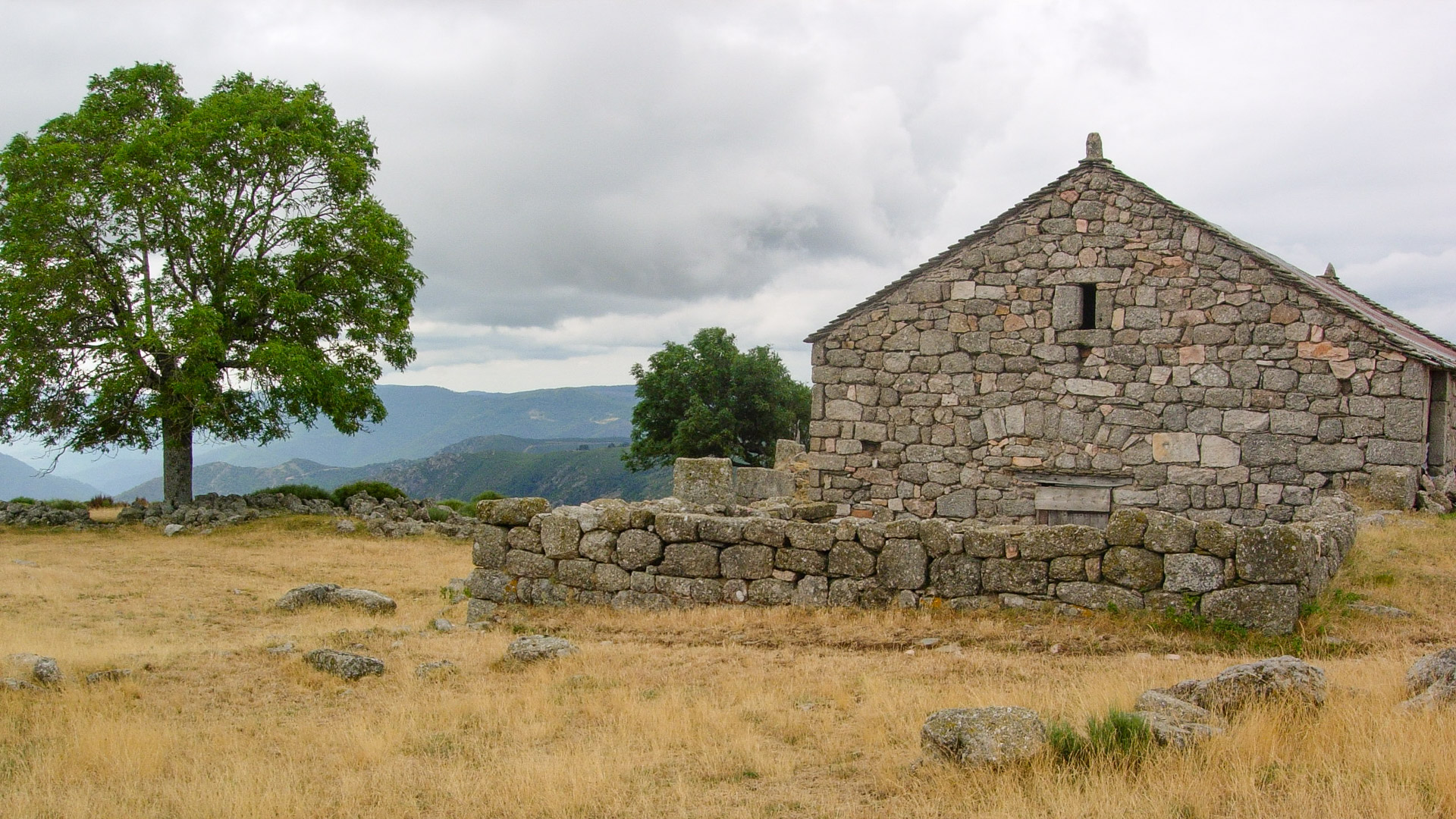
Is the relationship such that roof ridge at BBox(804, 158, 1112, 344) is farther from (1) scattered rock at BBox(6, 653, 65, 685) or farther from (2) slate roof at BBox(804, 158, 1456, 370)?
(1) scattered rock at BBox(6, 653, 65, 685)

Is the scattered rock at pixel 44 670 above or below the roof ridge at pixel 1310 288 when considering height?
below

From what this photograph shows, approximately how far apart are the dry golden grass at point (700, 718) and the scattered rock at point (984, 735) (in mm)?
110

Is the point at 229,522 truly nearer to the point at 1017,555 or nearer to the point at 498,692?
the point at 498,692

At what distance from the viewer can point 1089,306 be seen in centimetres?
1611

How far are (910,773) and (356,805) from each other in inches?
122

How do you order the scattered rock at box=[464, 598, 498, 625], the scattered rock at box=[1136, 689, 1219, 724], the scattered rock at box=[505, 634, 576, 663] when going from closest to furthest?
1. the scattered rock at box=[1136, 689, 1219, 724]
2. the scattered rock at box=[505, 634, 576, 663]
3. the scattered rock at box=[464, 598, 498, 625]

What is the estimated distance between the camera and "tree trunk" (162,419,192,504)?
26609mm

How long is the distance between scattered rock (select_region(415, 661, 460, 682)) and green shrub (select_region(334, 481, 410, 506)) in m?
20.9

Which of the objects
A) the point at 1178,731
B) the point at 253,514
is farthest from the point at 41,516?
the point at 1178,731

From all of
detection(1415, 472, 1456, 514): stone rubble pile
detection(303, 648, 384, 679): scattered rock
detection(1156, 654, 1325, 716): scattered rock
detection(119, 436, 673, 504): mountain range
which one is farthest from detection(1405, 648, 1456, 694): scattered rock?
detection(119, 436, 673, 504): mountain range

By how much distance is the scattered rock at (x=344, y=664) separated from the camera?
29.2ft

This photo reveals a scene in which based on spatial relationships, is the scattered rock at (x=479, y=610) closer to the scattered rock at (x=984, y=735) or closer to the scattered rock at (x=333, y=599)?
the scattered rock at (x=333, y=599)

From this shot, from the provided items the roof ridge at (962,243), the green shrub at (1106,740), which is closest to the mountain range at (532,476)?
the roof ridge at (962,243)

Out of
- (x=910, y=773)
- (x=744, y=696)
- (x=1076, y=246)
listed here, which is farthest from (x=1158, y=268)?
(x=910, y=773)
